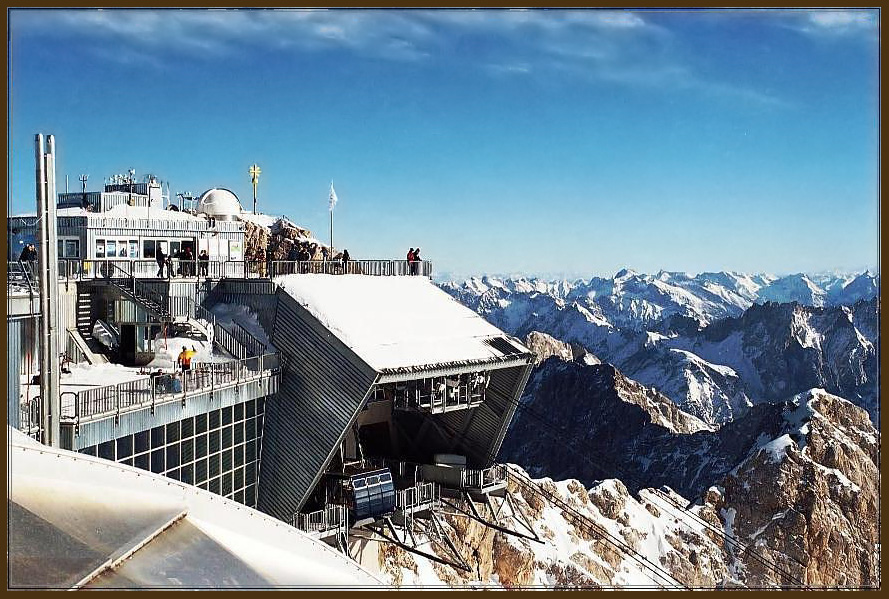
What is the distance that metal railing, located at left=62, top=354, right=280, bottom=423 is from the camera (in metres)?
22.5

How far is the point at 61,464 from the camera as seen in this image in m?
15.5

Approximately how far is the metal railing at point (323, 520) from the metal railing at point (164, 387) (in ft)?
16.4

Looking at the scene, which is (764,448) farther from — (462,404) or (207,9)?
(207,9)

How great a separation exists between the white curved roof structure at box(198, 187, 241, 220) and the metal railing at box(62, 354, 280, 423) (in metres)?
23.7

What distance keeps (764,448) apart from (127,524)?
82286 millimetres

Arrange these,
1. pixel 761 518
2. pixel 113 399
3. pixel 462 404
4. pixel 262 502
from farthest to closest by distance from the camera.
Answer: pixel 761 518, pixel 462 404, pixel 262 502, pixel 113 399

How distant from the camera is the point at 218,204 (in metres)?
53.3

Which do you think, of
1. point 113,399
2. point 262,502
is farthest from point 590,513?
point 113,399

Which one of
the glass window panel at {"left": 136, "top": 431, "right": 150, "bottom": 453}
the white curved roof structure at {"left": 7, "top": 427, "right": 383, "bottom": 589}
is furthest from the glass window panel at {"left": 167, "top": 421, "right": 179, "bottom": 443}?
the white curved roof structure at {"left": 7, "top": 427, "right": 383, "bottom": 589}

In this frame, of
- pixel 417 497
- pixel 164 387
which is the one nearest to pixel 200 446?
pixel 164 387

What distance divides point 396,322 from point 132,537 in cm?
1900

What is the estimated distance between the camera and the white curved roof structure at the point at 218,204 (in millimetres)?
52906

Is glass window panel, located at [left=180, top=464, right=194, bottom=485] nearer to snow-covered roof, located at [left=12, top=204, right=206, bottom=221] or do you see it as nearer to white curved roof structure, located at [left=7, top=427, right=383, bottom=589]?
white curved roof structure, located at [left=7, top=427, right=383, bottom=589]

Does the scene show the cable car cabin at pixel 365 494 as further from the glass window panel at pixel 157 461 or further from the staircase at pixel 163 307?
the glass window panel at pixel 157 461
